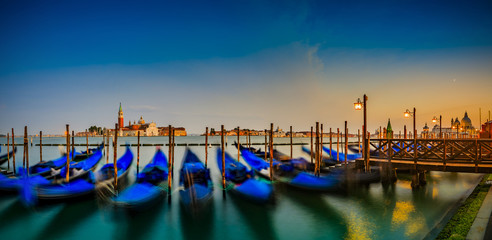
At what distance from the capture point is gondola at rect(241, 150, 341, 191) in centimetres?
1012

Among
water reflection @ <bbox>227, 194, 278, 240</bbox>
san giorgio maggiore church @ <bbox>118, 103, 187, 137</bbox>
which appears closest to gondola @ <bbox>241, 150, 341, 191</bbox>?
water reflection @ <bbox>227, 194, 278, 240</bbox>

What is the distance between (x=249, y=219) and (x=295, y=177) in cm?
311

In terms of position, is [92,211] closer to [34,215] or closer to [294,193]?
[34,215]

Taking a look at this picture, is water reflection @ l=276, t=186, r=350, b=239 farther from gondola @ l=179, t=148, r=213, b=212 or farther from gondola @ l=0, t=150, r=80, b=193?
gondola @ l=0, t=150, r=80, b=193

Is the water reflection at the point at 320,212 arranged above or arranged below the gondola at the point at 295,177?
below

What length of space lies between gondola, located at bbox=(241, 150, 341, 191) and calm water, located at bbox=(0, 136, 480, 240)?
530 mm

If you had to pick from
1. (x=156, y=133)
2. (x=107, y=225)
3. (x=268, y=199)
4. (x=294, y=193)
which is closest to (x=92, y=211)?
(x=107, y=225)

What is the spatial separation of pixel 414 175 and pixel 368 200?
262cm

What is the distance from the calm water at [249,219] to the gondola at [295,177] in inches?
20.9

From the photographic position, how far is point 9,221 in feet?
27.5

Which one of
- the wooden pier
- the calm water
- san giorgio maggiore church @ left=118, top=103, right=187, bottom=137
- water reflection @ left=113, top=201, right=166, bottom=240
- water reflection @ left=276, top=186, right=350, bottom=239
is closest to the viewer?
water reflection @ left=113, top=201, right=166, bottom=240

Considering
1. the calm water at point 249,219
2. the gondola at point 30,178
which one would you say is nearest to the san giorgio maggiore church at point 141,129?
the gondola at point 30,178

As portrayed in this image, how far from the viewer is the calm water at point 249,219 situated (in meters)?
Answer: 7.46

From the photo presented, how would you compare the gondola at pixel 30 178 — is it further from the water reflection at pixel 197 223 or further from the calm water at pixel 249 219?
the water reflection at pixel 197 223
